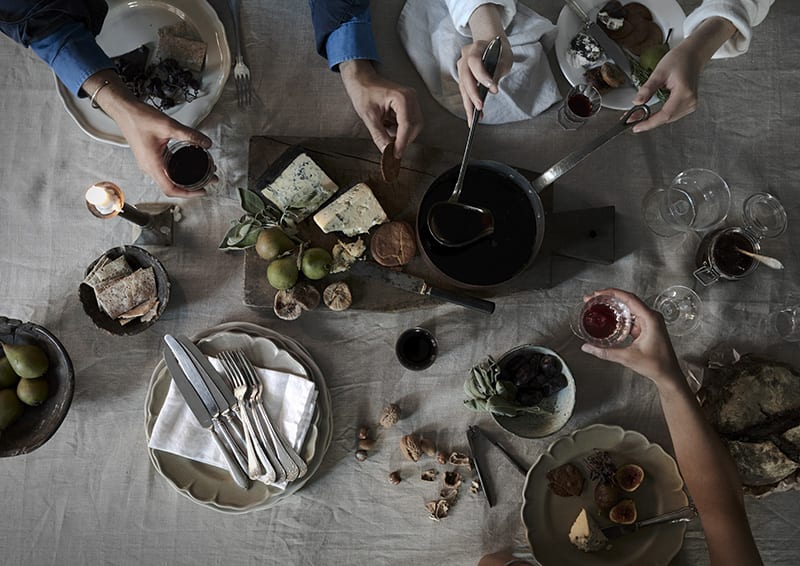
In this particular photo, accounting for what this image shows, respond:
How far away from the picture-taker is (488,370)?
3.62ft

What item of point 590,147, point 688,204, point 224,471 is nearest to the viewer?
point 590,147

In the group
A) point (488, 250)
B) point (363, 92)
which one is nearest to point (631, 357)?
point (488, 250)

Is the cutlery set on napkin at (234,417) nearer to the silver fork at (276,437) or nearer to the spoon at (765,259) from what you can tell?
the silver fork at (276,437)

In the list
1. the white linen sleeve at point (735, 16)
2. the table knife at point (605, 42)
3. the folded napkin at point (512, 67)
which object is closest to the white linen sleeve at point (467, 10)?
the folded napkin at point (512, 67)

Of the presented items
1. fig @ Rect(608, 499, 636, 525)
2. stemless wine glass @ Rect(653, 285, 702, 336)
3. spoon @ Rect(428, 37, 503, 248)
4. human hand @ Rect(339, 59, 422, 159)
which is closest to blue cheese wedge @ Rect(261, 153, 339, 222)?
human hand @ Rect(339, 59, 422, 159)

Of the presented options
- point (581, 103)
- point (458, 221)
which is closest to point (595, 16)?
point (581, 103)

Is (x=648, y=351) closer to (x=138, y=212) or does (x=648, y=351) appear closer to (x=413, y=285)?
(x=413, y=285)

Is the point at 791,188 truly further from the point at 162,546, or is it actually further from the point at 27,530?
the point at 27,530

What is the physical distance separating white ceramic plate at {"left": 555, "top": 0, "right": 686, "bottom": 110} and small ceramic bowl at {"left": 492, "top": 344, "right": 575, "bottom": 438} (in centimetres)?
55

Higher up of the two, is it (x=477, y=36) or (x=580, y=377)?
(x=477, y=36)

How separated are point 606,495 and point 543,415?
7.5 inches

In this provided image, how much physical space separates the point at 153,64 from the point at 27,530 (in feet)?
3.23

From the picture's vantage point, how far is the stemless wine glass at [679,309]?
121 cm

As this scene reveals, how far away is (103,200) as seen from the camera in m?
1.10
